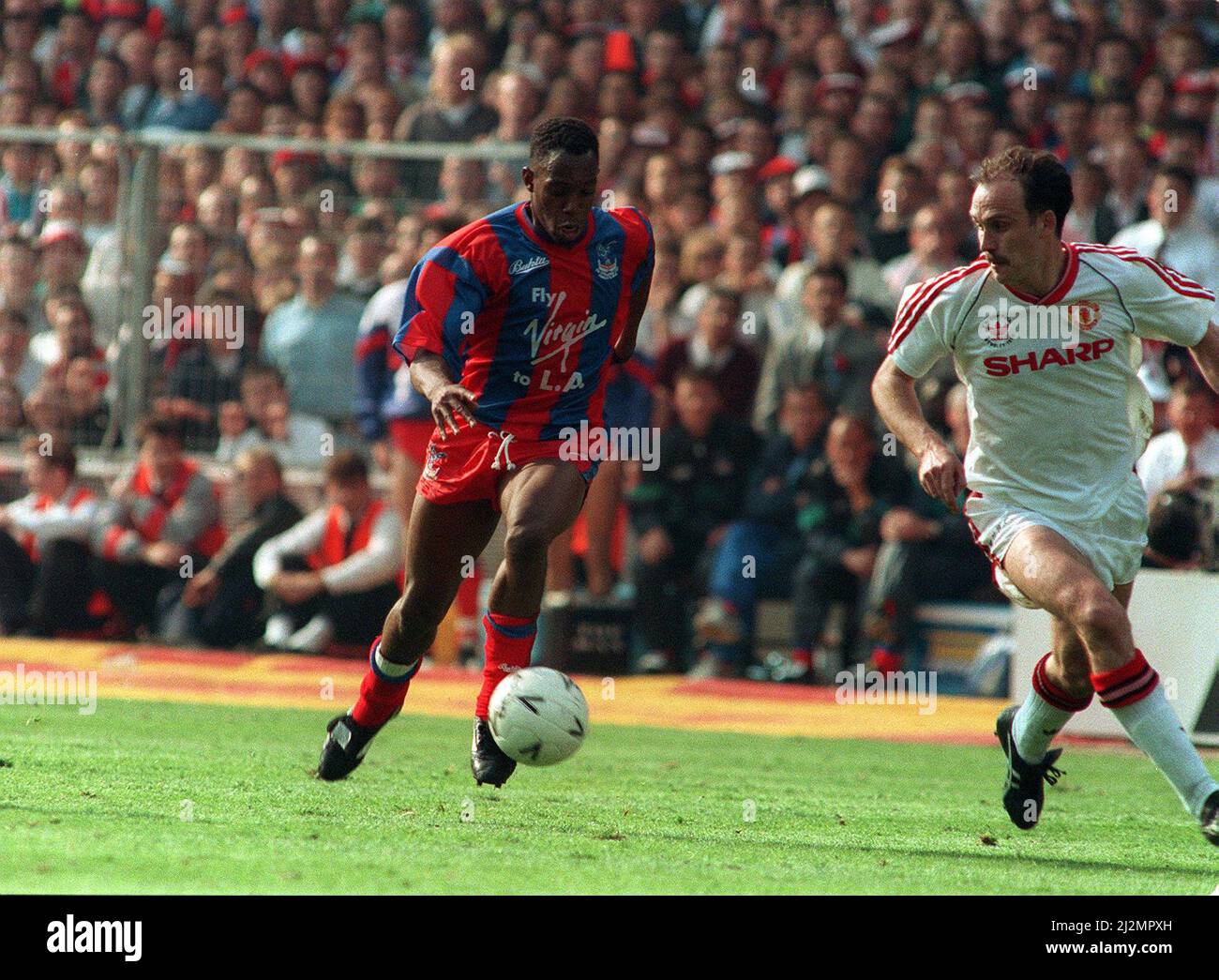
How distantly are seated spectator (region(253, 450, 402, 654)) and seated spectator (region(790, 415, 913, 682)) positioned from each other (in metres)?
2.90

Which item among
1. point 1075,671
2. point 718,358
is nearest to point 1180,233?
point 718,358

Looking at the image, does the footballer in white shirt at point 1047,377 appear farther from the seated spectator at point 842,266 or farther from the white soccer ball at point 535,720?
the seated spectator at point 842,266

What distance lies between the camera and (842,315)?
12305 millimetres

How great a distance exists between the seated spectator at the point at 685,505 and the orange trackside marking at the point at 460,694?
1.42 feet

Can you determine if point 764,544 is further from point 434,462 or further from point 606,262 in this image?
point 434,462

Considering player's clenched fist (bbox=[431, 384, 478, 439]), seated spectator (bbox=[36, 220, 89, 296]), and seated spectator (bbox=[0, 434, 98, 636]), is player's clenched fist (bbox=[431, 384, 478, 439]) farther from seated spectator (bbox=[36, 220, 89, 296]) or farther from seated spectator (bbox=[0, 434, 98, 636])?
seated spectator (bbox=[36, 220, 89, 296])

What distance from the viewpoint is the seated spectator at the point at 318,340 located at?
1331 centimetres

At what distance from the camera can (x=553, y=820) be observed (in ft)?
21.5

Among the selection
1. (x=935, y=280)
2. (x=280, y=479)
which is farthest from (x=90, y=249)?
(x=935, y=280)

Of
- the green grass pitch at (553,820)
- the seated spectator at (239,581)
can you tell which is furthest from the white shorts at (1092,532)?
the seated spectator at (239,581)

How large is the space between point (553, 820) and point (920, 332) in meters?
2.25
